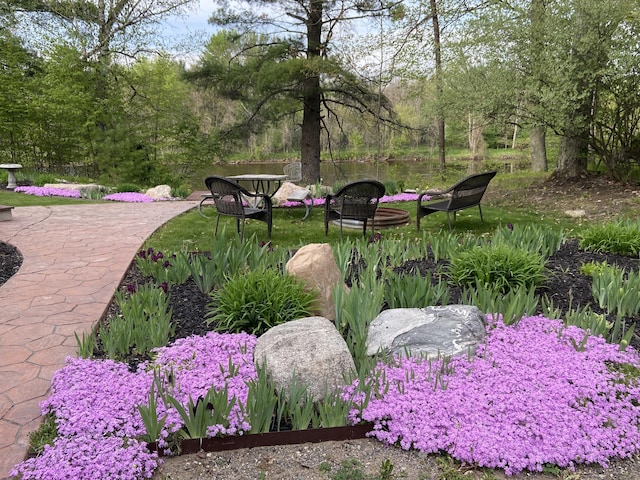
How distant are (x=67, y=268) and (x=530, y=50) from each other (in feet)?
24.2

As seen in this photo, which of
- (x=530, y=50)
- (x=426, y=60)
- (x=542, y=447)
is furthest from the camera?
(x=426, y=60)

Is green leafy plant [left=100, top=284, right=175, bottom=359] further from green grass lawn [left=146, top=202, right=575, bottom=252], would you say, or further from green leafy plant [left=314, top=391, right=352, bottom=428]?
green grass lawn [left=146, top=202, right=575, bottom=252]

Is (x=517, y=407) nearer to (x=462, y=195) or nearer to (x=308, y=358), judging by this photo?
(x=308, y=358)

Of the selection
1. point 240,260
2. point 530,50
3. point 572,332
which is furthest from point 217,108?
point 572,332

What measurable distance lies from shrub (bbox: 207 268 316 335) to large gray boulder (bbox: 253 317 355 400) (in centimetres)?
34

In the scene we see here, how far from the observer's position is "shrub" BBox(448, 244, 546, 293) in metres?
3.28

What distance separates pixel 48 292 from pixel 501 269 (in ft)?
11.0

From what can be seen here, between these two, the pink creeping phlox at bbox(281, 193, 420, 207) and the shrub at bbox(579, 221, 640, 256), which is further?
the pink creeping phlox at bbox(281, 193, 420, 207)

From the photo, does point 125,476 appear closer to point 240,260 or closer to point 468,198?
point 240,260

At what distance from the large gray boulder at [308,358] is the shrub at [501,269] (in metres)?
1.35

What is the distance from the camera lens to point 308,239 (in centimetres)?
601

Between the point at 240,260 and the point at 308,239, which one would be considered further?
the point at 308,239

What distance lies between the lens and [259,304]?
9.13 ft

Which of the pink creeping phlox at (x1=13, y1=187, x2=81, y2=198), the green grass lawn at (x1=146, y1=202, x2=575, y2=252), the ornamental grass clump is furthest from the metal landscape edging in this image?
the pink creeping phlox at (x1=13, y1=187, x2=81, y2=198)
